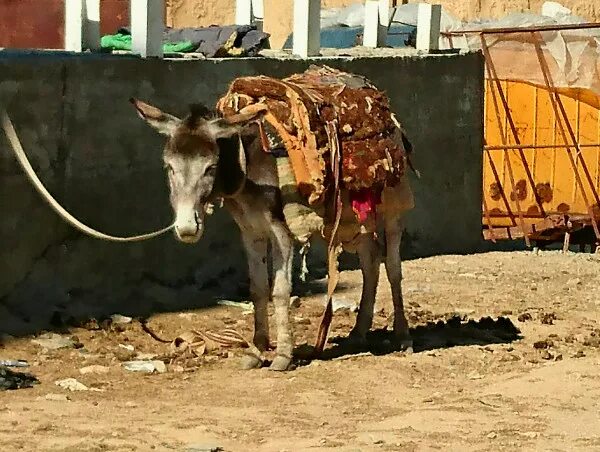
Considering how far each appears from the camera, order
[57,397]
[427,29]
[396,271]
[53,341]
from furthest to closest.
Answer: [427,29]
[396,271]
[53,341]
[57,397]

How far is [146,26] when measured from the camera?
36.6 feet

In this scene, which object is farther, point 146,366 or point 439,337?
point 439,337

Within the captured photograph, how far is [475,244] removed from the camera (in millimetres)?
14891

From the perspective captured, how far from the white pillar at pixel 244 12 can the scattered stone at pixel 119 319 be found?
459cm

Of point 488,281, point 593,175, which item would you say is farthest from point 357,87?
point 593,175

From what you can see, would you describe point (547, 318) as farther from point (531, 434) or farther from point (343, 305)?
point (531, 434)

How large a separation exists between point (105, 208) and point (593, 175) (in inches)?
353

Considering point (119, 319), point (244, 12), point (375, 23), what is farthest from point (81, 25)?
point (375, 23)

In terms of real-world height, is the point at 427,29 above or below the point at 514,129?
above

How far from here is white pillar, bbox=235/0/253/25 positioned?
14.4 meters

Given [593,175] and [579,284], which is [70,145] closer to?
[579,284]

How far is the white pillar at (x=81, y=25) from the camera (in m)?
11.0

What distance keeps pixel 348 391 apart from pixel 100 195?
3024 millimetres

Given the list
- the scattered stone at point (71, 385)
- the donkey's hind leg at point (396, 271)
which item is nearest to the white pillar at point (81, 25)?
the donkey's hind leg at point (396, 271)
